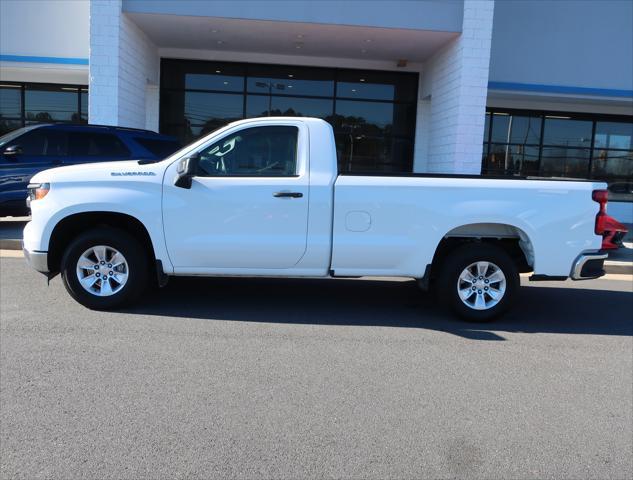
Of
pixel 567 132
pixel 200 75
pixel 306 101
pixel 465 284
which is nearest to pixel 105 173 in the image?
pixel 465 284

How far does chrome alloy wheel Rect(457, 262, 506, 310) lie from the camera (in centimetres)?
613

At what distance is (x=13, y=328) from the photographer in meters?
5.33

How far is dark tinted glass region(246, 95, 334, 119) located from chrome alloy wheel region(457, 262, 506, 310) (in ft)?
35.7

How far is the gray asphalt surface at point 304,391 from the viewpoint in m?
3.24

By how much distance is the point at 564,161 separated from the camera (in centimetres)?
1722

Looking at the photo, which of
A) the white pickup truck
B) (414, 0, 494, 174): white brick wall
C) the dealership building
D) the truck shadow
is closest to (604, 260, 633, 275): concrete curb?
the truck shadow

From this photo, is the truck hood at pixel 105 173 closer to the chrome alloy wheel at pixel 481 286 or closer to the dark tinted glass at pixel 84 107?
the chrome alloy wheel at pixel 481 286

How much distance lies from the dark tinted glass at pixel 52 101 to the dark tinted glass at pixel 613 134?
15.5 meters

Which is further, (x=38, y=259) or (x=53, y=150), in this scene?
(x=53, y=150)

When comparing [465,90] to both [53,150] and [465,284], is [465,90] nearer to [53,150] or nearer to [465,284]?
[465,284]

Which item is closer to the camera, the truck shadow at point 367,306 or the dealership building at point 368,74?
the truck shadow at point 367,306

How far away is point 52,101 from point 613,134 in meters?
16.7

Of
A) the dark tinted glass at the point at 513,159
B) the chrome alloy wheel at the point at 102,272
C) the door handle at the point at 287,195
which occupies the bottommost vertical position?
the chrome alloy wheel at the point at 102,272

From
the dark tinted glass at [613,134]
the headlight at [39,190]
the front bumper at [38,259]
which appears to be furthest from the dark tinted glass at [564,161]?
the front bumper at [38,259]
